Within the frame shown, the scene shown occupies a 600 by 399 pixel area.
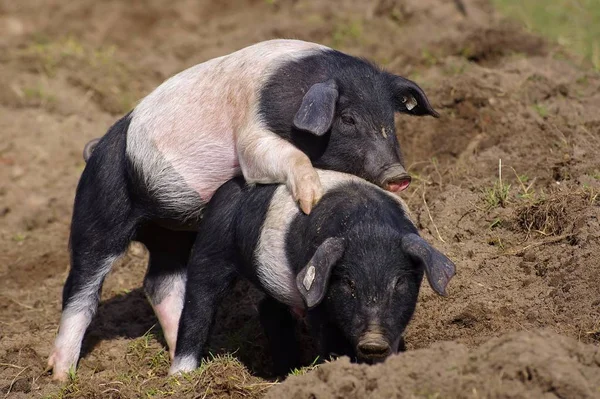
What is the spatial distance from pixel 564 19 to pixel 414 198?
5745 millimetres

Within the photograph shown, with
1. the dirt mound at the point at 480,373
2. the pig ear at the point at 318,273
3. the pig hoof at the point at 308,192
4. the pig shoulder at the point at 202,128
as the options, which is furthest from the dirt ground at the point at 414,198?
the pig shoulder at the point at 202,128

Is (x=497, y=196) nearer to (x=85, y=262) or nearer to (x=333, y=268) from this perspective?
(x=333, y=268)

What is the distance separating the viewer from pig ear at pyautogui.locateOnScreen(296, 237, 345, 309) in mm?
5434

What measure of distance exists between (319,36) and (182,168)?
5379mm

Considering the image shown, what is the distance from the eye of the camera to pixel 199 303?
6.48 meters

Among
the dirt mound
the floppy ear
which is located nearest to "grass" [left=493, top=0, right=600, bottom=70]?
the floppy ear

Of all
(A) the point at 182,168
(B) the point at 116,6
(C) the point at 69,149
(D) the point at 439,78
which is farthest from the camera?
(B) the point at 116,6

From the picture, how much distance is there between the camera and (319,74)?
647cm

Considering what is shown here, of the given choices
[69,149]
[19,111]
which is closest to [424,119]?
[69,149]

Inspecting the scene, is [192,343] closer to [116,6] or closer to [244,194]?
[244,194]

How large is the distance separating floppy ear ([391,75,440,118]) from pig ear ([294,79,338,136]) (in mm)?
614

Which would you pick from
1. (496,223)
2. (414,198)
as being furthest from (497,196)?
(414,198)

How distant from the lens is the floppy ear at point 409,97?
21.8 ft

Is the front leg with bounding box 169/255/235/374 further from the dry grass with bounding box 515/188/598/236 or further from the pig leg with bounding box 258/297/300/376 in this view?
the dry grass with bounding box 515/188/598/236
